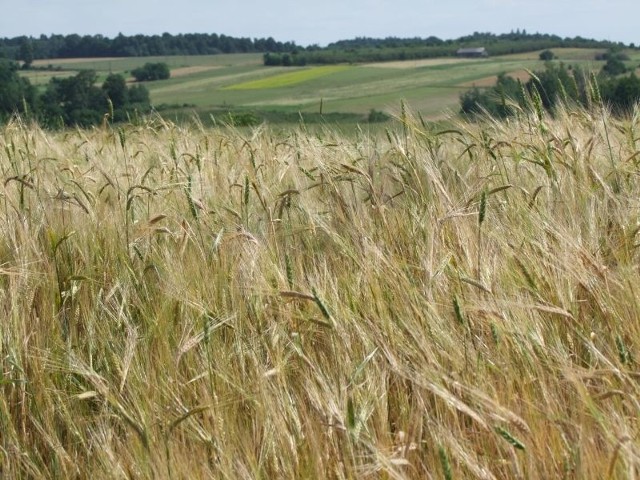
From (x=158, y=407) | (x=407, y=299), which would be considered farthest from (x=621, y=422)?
(x=158, y=407)

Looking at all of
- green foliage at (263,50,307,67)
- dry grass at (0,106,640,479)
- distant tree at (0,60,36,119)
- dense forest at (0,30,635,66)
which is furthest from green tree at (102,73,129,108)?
green foliage at (263,50,307,67)

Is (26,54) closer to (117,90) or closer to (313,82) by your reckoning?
(313,82)

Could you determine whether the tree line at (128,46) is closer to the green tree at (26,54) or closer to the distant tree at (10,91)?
the green tree at (26,54)

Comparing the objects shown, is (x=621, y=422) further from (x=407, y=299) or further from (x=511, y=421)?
(x=407, y=299)

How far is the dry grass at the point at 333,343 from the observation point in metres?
1.29

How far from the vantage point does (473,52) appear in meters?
71.3

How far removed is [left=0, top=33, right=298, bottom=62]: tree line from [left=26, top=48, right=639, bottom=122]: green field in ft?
13.1

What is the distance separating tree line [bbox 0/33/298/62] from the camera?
6193 centimetres

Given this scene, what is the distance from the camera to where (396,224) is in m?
2.36

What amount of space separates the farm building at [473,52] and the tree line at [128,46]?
84.8 feet

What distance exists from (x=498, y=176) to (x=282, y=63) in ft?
218

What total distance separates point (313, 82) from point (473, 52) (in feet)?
79.2

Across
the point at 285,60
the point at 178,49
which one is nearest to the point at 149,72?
the point at 285,60

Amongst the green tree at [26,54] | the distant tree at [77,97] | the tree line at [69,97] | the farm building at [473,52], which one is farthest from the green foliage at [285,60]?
the distant tree at [77,97]
